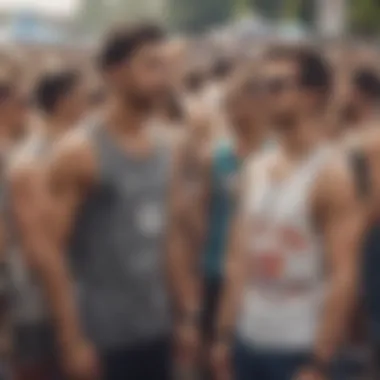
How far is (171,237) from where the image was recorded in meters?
1.98

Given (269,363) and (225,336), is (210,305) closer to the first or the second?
(225,336)

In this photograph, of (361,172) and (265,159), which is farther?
(361,172)

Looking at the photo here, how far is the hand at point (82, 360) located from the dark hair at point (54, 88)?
0.79 m

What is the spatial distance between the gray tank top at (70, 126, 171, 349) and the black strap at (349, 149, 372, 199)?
34 cm

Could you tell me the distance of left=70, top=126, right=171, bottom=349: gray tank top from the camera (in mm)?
1825

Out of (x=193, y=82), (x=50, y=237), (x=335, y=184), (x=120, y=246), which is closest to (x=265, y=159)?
(x=335, y=184)

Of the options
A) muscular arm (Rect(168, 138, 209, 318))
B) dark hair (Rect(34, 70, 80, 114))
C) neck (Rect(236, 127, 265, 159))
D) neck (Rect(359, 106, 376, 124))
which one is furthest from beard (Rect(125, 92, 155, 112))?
neck (Rect(359, 106, 376, 124))

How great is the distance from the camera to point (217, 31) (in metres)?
3.84

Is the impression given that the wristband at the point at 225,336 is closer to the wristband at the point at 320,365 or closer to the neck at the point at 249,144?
the wristband at the point at 320,365

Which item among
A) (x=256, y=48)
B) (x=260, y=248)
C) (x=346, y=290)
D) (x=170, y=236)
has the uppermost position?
(x=256, y=48)

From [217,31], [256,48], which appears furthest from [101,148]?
[217,31]

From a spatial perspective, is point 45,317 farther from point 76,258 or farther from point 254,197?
point 254,197

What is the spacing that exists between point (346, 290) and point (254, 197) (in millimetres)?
238

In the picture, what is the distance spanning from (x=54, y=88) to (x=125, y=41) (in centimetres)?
63
